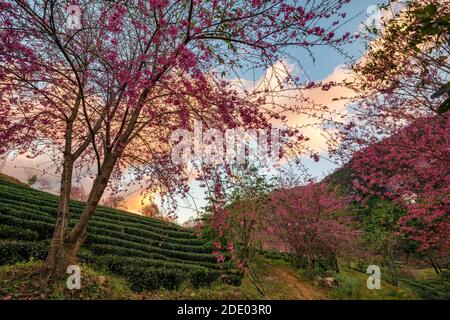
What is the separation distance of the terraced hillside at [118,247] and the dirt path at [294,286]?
380cm

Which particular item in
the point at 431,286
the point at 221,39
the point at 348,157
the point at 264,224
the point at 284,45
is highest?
the point at 221,39

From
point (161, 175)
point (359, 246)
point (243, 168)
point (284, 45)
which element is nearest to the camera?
point (284, 45)

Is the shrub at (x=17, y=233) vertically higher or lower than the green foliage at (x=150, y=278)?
higher

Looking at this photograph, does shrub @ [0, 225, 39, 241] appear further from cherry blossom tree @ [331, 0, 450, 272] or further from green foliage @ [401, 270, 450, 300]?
green foliage @ [401, 270, 450, 300]

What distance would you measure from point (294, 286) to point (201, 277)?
6475 millimetres

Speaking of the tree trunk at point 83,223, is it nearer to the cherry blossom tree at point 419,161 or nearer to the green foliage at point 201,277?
the green foliage at point 201,277

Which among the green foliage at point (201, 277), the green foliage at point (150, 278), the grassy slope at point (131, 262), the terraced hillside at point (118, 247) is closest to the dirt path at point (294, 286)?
the grassy slope at point (131, 262)

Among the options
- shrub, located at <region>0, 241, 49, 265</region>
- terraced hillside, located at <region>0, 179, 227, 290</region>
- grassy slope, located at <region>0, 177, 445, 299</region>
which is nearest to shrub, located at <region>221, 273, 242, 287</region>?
grassy slope, located at <region>0, 177, 445, 299</region>

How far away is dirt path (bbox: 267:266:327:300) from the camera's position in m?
14.3

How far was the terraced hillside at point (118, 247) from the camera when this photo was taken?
963 cm

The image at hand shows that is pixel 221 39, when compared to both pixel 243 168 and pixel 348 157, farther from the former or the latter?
pixel 348 157
